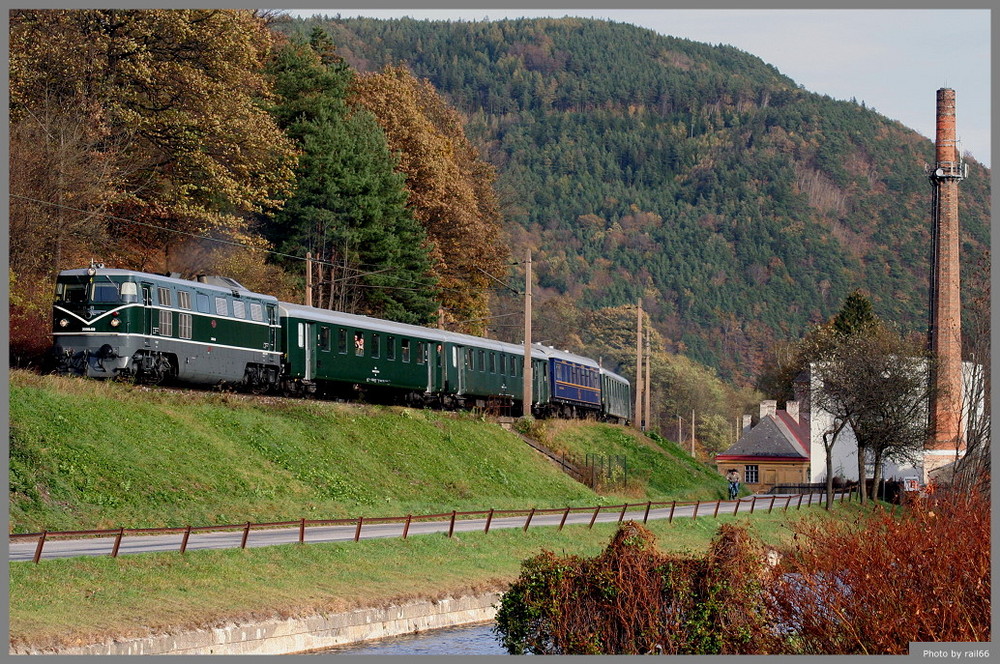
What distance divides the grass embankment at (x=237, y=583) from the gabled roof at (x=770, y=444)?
67151mm

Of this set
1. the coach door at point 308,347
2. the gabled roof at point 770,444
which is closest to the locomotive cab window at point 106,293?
the coach door at point 308,347

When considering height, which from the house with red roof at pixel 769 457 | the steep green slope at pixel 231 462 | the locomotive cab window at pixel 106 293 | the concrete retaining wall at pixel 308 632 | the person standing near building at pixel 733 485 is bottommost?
the house with red roof at pixel 769 457

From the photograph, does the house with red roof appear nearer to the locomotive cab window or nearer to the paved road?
the paved road

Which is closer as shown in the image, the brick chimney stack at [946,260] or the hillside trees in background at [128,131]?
the hillside trees in background at [128,131]

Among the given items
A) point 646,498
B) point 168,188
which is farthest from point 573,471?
point 168,188

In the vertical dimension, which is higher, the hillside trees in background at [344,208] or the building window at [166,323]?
the hillside trees in background at [344,208]

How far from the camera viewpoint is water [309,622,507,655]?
24.2 metres

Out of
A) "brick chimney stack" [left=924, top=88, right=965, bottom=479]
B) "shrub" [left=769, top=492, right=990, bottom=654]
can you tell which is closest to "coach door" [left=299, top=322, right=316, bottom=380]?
"shrub" [left=769, top=492, right=990, bottom=654]

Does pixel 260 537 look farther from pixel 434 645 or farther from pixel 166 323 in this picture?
pixel 166 323

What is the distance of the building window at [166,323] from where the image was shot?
3856 cm

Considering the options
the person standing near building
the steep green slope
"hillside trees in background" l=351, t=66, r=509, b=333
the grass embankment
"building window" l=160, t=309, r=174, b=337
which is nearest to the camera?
the grass embankment

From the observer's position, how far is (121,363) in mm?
37500

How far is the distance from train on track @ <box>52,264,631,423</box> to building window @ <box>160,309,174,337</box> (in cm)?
4

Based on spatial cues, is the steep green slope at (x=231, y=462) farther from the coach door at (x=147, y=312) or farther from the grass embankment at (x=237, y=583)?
the grass embankment at (x=237, y=583)
